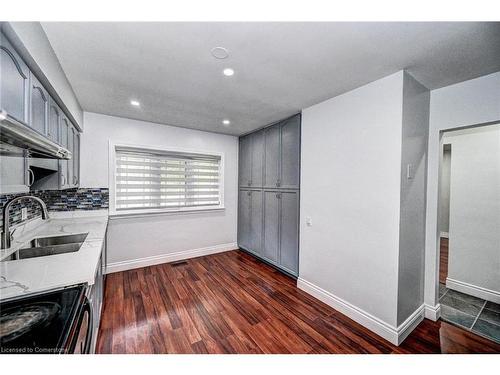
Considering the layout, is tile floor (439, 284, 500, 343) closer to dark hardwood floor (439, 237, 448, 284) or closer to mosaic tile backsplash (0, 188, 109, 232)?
dark hardwood floor (439, 237, 448, 284)

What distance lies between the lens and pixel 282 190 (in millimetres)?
3123

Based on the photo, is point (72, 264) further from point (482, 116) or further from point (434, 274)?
point (482, 116)

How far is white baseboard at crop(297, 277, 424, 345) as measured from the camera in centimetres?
177

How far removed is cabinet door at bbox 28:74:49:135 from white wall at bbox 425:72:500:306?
3337 mm

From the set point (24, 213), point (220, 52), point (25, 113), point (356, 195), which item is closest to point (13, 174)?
point (25, 113)

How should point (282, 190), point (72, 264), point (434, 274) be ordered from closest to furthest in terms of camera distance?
Answer: point (72, 264) < point (434, 274) < point (282, 190)

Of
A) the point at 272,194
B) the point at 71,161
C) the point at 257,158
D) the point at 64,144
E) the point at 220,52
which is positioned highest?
the point at 220,52

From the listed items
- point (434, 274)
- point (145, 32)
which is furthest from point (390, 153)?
point (145, 32)

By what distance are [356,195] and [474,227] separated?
189cm

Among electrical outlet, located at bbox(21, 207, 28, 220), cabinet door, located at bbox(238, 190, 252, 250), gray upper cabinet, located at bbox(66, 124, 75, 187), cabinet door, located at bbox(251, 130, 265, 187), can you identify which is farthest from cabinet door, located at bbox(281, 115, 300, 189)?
electrical outlet, located at bbox(21, 207, 28, 220)

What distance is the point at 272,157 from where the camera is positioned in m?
3.32

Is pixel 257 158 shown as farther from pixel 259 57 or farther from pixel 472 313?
pixel 472 313

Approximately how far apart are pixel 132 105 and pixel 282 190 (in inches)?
93.6

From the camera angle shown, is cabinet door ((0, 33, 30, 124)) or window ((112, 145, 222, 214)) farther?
window ((112, 145, 222, 214))
